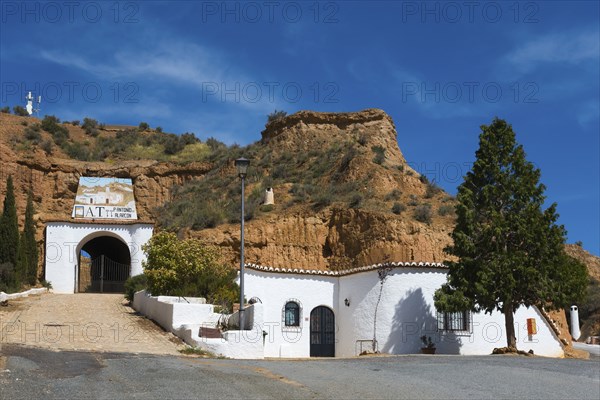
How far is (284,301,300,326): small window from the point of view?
96.0 feet

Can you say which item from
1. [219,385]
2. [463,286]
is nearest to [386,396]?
[219,385]

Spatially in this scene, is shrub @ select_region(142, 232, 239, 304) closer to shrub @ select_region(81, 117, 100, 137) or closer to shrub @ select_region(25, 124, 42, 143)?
shrub @ select_region(25, 124, 42, 143)

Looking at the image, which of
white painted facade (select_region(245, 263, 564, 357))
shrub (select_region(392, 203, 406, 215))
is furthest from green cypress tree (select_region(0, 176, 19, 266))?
shrub (select_region(392, 203, 406, 215))

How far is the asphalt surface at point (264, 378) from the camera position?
12094 millimetres

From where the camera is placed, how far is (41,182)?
47500mm

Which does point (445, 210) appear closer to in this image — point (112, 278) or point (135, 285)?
point (135, 285)

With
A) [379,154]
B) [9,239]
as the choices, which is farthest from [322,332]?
[379,154]

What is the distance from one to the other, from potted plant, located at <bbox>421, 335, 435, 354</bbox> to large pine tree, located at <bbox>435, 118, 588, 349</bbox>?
1843 mm

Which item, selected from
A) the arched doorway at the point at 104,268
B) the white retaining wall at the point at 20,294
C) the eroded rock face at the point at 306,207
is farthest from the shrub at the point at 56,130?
the white retaining wall at the point at 20,294

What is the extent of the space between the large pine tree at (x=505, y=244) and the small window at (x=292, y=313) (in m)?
6.33

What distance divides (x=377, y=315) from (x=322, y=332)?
11.0 ft

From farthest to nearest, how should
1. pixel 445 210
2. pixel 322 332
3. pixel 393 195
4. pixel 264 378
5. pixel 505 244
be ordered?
pixel 393 195 < pixel 445 210 < pixel 322 332 < pixel 505 244 < pixel 264 378

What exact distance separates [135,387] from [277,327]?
1670 centimetres

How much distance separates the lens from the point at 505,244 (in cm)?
2550
